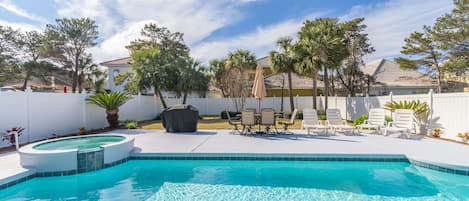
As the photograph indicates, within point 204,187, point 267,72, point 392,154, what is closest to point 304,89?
point 267,72

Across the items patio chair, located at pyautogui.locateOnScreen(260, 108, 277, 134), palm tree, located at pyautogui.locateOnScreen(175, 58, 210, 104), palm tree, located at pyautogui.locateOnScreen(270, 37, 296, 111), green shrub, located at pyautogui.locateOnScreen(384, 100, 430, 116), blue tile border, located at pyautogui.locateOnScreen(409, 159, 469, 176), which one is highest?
palm tree, located at pyautogui.locateOnScreen(270, 37, 296, 111)

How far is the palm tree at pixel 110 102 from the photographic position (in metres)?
12.4

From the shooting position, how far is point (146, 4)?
1201cm

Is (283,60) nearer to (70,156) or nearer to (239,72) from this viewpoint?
(239,72)

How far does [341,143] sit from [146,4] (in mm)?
10352

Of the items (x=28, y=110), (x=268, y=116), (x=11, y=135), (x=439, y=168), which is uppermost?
(x=28, y=110)

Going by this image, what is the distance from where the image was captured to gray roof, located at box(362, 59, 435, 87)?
80.0 feet

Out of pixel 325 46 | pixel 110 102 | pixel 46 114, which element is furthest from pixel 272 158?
pixel 325 46

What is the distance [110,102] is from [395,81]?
1011 inches

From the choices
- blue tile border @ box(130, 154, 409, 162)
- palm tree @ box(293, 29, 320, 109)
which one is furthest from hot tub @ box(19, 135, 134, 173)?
palm tree @ box(293, 29, 320, 109)

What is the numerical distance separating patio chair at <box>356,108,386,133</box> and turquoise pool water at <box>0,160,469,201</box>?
404 centimetres

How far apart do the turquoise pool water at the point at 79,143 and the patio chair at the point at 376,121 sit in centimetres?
931

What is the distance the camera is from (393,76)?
26.3m

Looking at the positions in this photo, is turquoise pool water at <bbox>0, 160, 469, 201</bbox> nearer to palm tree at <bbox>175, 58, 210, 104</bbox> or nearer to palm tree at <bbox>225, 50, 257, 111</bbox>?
palm tree at <bbox>175, 58, 210, 104</bbox>
